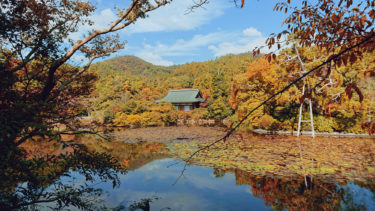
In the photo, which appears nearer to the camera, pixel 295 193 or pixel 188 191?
pixel 295 193

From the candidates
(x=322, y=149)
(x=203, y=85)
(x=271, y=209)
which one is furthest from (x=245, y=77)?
(x=203, y=85)

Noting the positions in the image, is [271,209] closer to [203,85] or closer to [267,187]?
[267,187]

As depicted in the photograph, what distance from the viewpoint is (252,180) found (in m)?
5.12

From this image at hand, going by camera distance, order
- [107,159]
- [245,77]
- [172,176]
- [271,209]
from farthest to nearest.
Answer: [245,77] < [172,176] < [271,209] < [107,159]

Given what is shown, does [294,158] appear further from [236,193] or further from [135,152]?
[135,152]

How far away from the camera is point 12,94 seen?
6.32 feet

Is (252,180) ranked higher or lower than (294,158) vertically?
lower

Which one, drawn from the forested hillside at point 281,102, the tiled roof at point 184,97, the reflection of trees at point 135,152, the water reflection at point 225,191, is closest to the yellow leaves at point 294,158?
the water reflection at point 225,191

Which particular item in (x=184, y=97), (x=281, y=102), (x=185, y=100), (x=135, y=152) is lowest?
(x=135, y=152)

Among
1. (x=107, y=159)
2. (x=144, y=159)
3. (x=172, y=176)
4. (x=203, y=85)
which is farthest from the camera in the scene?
(x=203, y=85)

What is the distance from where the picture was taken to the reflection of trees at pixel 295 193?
385 centimetres

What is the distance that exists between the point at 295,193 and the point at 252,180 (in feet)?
3.49

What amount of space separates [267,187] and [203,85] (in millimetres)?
26177

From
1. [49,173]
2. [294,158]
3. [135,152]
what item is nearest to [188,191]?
[49,173]
